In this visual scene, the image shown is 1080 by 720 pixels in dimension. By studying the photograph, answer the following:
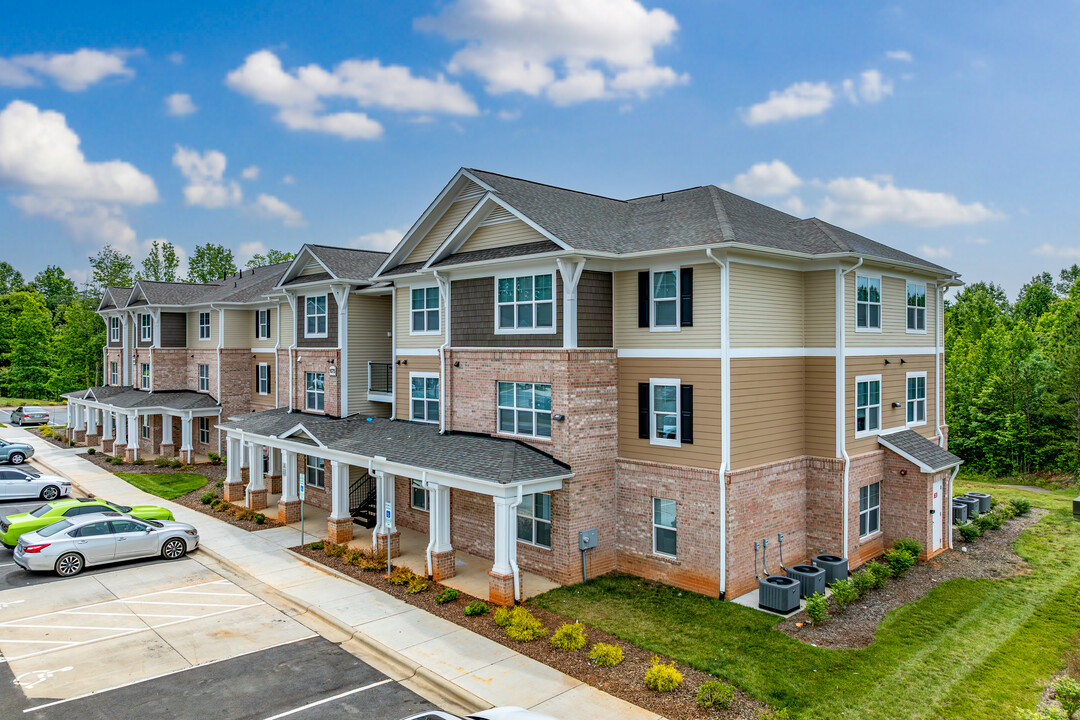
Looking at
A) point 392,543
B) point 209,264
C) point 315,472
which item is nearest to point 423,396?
point 392,543

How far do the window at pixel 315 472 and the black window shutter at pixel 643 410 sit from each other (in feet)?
46.4

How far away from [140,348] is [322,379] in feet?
65.5

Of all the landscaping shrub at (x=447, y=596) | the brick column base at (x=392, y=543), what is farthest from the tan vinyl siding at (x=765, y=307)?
the brick column base at (x=392, y=543)

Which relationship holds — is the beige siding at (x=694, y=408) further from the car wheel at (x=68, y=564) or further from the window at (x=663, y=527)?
the car wheel at (x=68, y=564)

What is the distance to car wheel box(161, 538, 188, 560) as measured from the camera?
1941cm

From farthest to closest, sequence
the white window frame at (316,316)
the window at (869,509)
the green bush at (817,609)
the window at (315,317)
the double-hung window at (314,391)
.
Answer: the double-hung window at (314,391) < the window at (315,317) < the white window frame at (316,316) < the window at (869,509) < the green bush at (817,609)

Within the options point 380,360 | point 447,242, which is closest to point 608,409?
point 447,242

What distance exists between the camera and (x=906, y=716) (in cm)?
1057

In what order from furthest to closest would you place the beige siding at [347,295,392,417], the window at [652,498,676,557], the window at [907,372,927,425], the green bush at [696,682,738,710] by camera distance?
the beige siding at [347,295,392,417] < the window at [907,372,927,425] < the window at [652,498,676,557] < the green bush at [696,682,738,710]

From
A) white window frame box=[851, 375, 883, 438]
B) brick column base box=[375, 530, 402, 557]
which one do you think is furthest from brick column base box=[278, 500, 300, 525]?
white window frame box=[851, 375, 883, 438]

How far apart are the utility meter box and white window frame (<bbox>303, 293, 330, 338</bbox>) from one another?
13.7 metres

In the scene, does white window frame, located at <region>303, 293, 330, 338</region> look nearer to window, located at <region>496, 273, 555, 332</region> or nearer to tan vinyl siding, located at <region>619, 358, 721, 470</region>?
window, located at <region>496, 273, 555, 332</region>

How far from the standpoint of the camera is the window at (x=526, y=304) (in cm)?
1722

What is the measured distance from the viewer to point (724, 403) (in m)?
15.5
